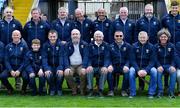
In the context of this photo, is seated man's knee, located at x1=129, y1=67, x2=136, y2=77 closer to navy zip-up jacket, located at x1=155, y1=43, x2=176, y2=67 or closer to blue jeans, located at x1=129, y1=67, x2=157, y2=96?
blue jeans, located at x1=129, y1=67, x2=157, y2=96

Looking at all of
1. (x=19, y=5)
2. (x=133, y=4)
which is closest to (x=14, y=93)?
(x=19, y=5)

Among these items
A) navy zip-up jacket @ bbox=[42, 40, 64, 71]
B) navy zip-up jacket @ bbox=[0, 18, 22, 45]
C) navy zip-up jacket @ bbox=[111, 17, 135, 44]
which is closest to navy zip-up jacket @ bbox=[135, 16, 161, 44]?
navy zip-up jacket @ bbox=[111, 17, 135, 44]

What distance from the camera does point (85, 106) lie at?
30.0ft

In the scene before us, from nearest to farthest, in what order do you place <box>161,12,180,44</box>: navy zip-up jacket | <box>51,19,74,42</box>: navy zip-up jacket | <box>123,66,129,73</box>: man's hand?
<box>123,66,129,73</box>: man's hand → <box>161,12,180,44</box>: navy zip-up jacket → <box>51,19,74,42</box>: navy zip-up jacket

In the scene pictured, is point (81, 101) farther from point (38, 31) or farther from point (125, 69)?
point (38, 31)

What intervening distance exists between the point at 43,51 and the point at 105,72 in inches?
53.8

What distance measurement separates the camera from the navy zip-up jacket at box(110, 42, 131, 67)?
34.4 feet

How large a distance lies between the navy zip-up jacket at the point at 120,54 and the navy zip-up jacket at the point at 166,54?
0.59 meters

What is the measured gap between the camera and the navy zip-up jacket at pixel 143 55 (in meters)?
10.4

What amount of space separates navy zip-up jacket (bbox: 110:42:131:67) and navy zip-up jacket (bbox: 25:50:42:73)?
149 centimetres

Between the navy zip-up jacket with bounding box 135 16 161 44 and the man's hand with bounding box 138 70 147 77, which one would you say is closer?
the man's hand with bounding box 138 70 147 77

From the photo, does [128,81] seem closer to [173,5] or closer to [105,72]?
[105,72]

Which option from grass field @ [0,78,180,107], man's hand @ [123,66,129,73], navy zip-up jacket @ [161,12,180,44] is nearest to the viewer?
grass field @ [0,78,180,107]

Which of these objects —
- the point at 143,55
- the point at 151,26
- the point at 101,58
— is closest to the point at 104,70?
the point at 101,58
